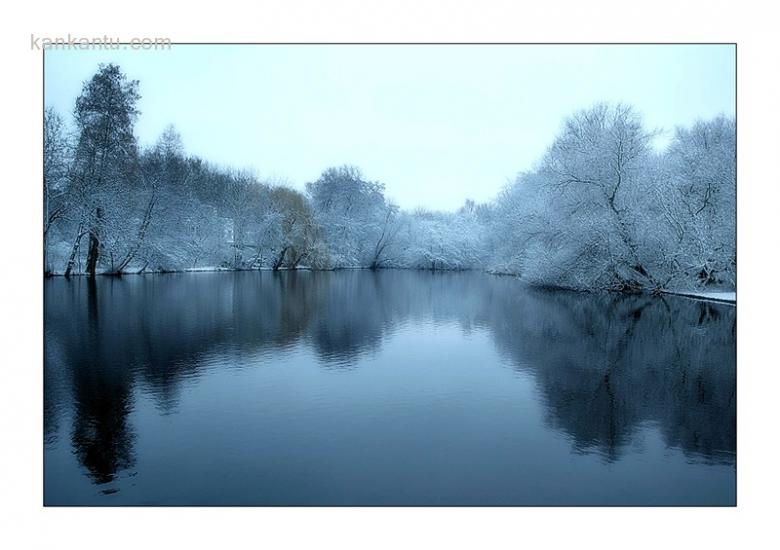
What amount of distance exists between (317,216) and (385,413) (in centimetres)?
4945

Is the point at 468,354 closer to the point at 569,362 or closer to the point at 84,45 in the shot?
the point at 569,362

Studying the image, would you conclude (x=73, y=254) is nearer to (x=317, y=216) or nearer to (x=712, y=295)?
(x=317, y=216)

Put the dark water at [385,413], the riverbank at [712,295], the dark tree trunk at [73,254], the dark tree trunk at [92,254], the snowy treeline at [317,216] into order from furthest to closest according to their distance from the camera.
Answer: the dark tree trunk at [92,254] < the dark tree trunk at [73,254] < the snowy treeline at [317,216] < the riverbank at [712,295] < the dark water at [385,413]

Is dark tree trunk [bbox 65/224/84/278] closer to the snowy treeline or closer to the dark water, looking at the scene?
the snowy treeline

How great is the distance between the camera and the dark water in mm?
5281

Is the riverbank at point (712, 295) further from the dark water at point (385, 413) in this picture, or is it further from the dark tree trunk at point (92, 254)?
the dark tree trunk at point (92, 254)

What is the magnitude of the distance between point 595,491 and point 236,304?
16958mm

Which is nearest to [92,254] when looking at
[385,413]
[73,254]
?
[73,254]

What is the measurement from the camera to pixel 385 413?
292 inches

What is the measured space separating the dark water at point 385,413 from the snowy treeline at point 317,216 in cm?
1051

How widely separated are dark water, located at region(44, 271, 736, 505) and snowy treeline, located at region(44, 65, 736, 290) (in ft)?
34.5

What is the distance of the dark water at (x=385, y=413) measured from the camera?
5.28 metres

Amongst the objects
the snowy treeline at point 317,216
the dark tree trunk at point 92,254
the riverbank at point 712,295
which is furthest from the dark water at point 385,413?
the dark tree trunk at point 92,254

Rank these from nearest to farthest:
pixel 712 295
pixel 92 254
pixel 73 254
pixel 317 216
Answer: pixel 712 295 → pixel 73 254 → pixel 92 254 → pixel 317 216
